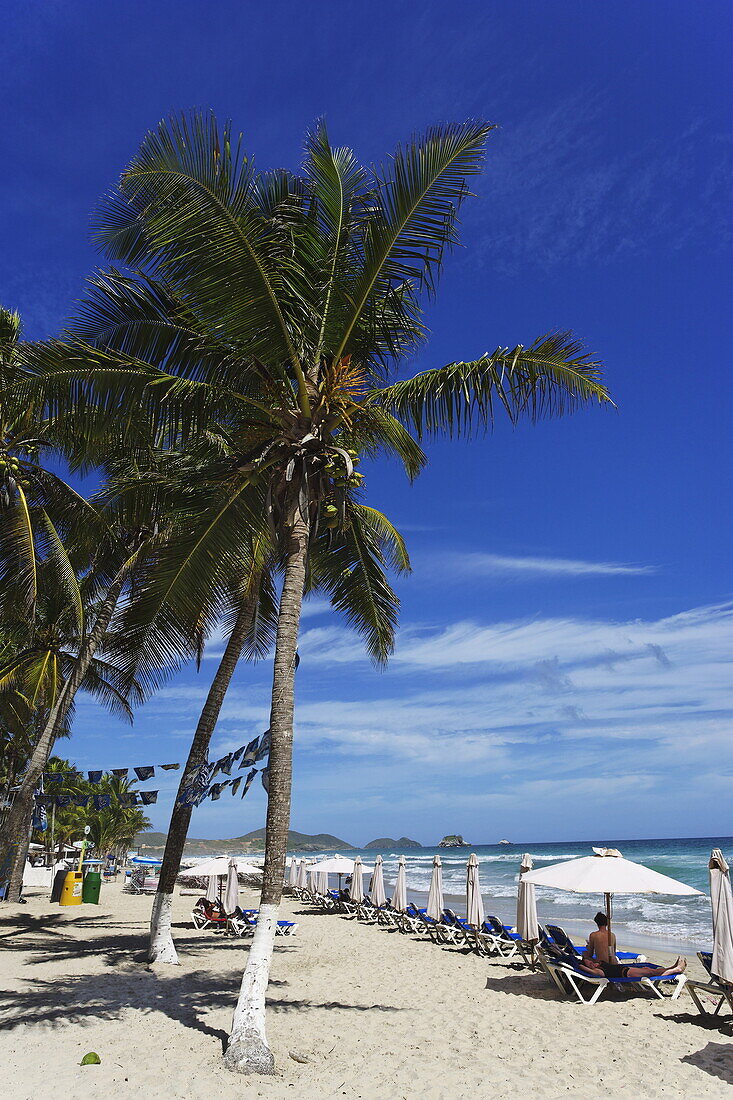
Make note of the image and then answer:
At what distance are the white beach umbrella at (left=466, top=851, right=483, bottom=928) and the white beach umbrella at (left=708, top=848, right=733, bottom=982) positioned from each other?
5.61 m

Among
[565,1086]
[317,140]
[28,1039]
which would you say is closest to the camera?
[565,1086]

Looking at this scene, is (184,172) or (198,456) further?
(198,456)

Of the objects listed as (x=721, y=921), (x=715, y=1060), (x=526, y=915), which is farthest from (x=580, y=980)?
(x=715, y=1060)

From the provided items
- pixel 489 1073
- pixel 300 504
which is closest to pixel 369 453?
pixel 300 504

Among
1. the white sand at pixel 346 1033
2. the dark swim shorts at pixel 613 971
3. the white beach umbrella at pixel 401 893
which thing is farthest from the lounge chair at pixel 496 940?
the white beach umbrella at pixel 401 893

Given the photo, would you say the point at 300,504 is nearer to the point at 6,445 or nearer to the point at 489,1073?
the point at 489,1073

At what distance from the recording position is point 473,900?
13.5 m

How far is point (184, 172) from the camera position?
6879mm

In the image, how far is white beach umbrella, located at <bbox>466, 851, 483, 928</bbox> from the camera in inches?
518

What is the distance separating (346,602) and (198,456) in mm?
3071

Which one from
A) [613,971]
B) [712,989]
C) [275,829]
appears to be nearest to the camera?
[275,829]

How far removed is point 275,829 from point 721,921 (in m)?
5.03

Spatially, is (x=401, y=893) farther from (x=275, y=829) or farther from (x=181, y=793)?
(x=275, y=829)

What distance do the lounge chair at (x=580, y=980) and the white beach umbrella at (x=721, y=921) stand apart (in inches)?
44.4
